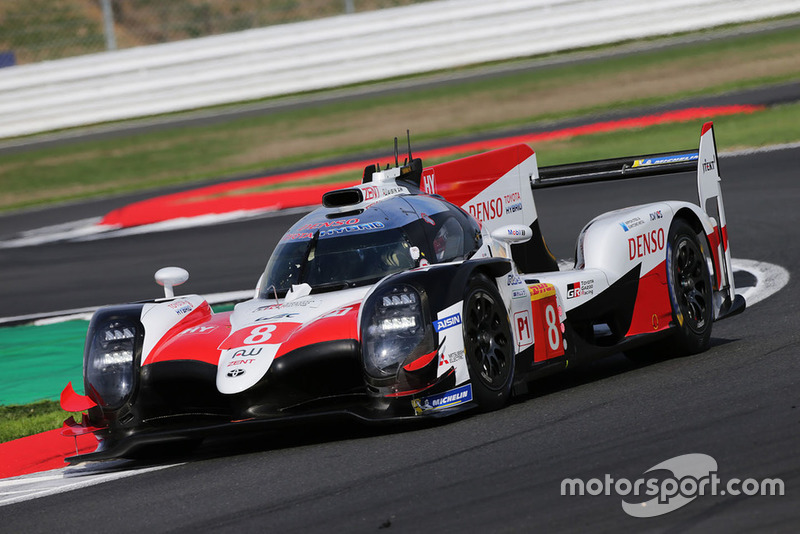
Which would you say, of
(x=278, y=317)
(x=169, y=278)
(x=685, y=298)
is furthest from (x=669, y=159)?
(x=169, y=278)

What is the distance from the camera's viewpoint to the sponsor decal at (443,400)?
5.83 metres

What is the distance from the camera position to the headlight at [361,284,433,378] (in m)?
5.82

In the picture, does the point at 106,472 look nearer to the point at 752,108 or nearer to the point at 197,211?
the point at 197,211

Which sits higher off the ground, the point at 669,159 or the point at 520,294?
the point at 669,159

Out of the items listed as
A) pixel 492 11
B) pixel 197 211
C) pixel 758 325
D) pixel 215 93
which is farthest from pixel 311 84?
pixel 758 325

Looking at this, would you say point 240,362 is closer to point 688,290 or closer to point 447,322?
point 447,322

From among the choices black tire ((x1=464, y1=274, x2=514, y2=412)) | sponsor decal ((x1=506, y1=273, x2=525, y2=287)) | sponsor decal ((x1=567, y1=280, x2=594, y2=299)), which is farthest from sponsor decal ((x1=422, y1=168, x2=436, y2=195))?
black tire ((x1=464, y1=274, x2=514, y2=412))

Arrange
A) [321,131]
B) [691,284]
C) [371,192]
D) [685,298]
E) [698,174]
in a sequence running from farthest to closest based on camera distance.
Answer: [321,131], [698,174], [691,284], [685,298], [371,192]

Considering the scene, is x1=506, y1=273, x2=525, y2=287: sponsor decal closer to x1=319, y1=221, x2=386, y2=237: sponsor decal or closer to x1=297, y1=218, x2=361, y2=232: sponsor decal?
x1=319, y1=221, x2=386, y2=237: sponsor decal

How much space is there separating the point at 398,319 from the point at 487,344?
572 mm

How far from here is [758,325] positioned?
8008 mm

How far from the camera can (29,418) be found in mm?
7508

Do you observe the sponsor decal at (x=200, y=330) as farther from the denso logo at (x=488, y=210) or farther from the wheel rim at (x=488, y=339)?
the denso logo at (x=488, y=210)

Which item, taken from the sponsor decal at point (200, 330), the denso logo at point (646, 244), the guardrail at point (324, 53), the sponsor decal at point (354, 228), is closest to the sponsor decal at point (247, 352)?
the sponsor decal at point (200, 330)
